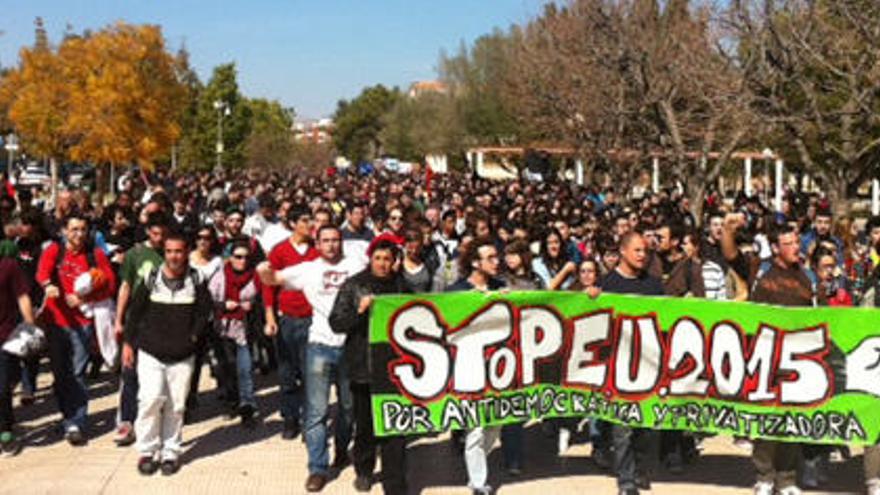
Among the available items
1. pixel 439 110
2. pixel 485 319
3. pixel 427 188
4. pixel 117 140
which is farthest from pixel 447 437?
pixel 439 110

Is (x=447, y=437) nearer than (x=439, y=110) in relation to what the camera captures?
Yes

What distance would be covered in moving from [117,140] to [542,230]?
94.6ft

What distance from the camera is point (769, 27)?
16016 millimetres

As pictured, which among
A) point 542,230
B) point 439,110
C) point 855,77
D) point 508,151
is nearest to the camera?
point 542,230

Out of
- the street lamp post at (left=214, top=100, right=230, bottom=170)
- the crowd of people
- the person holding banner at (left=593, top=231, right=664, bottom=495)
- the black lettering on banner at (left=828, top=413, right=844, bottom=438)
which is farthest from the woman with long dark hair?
the street lamp post at (left=214, top=100, right=230, bottom=170)

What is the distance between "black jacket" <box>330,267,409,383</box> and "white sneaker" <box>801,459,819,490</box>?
10.1 ft

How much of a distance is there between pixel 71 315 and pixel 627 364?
4427 millimetres

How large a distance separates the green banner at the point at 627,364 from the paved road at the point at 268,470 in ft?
2.00

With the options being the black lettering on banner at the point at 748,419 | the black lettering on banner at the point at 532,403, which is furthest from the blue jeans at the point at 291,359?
the black lettering on banner at the point at 748,419

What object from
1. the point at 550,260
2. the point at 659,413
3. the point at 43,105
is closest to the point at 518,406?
the point at 659,413

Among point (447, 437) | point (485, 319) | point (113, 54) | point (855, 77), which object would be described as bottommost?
point (447, 437)

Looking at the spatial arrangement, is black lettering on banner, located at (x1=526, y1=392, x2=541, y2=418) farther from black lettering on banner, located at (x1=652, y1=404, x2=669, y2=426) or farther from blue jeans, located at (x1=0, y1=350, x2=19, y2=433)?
blue jeans, located at (x1=0, y1=350, x2=19, y2=433)

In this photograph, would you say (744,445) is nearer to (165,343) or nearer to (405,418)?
(405,418)

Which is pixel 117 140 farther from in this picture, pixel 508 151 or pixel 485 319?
pixel 485 319
